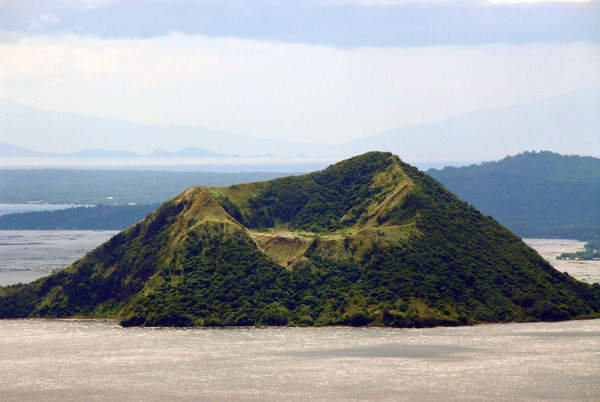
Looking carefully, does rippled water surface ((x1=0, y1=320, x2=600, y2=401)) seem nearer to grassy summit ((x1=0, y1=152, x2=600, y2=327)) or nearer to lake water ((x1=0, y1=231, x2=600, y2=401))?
lake water ((x1=0, y1=231, x2=600, y2=401))

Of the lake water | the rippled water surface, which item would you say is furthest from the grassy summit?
the rippled water surface

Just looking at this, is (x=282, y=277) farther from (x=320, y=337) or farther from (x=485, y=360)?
(x=485, y=360)

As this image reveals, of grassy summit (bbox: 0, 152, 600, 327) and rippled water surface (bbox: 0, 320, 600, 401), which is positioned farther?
grassy summit (bbox: 0, 152, 600, 327)

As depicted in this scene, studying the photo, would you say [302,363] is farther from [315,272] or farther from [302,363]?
[315,272]

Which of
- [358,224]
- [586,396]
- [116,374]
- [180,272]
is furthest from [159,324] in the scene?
[586,396]

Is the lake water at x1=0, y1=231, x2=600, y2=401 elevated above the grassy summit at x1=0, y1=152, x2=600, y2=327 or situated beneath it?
situated beneath

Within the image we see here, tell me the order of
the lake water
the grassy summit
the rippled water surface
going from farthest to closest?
the grassy summit → the rippled water surface → the lake water

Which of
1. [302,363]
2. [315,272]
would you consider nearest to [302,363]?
[302,363]
